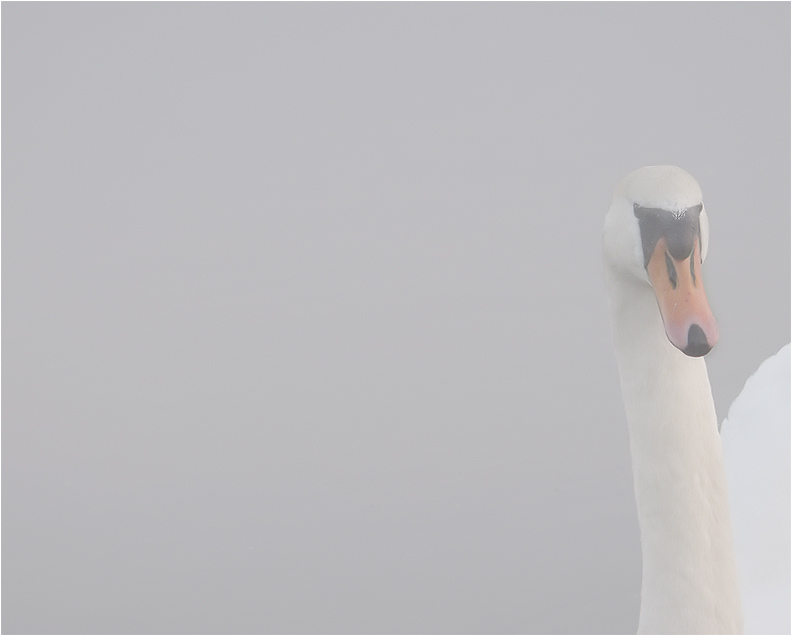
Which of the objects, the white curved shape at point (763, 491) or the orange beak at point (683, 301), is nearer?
the orange beak at point (683, 301)

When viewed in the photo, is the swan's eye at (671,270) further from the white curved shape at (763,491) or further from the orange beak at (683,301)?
the white curved shape at (763,491)

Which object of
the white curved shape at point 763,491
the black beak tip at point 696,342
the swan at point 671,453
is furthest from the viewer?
the white curved shape at point 763,491

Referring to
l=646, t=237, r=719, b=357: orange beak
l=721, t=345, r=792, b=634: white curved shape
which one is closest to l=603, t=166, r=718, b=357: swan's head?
l=646, t=237, r=719, b=357: orange beak

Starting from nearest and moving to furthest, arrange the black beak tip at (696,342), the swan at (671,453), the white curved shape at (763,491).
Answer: the black beak tip at (696,342) → the swan at (671,453) → the white curved shape at (763,491)

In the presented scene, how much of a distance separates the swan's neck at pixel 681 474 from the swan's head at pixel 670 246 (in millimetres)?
86

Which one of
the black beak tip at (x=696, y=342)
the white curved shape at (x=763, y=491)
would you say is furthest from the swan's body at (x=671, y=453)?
the white curved shape at (x=763, y=491)

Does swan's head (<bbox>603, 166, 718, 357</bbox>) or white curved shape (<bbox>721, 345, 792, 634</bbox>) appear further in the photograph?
white curved shape (<bbox>721, 345, 792, 634</bbox>)

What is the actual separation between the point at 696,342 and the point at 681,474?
1.05 feet

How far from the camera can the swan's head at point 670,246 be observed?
1.39m

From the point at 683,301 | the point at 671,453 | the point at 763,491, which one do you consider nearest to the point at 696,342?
the point at 683,301

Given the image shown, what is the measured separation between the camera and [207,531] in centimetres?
275

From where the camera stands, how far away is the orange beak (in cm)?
137

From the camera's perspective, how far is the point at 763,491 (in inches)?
97.5

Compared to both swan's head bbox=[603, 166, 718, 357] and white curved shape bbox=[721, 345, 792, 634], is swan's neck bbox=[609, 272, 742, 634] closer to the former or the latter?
swan's head bbox=[603, 166, 718, 357]
